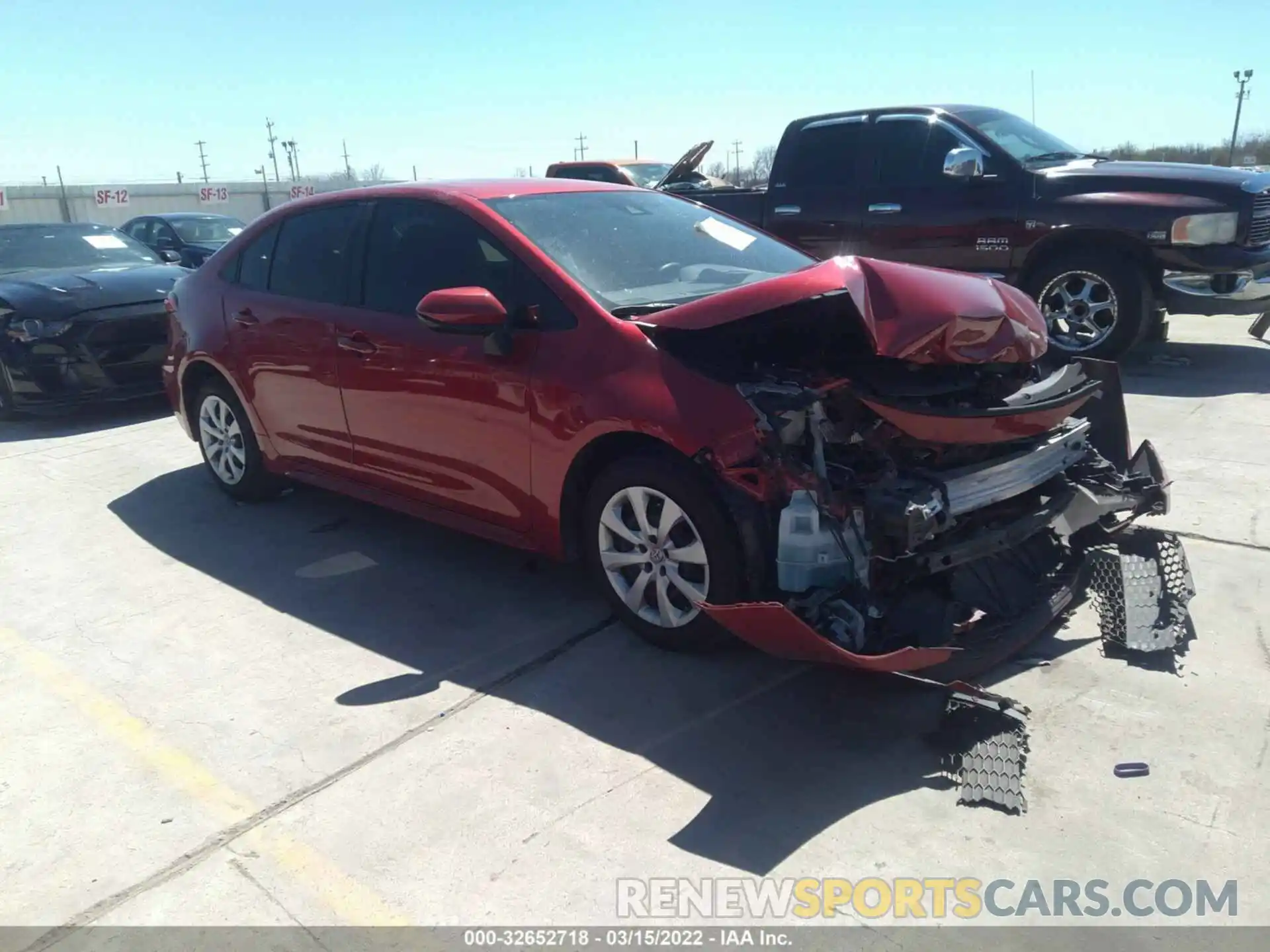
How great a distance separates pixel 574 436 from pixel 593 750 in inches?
46.6

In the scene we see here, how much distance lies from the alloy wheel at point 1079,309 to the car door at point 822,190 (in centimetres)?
175

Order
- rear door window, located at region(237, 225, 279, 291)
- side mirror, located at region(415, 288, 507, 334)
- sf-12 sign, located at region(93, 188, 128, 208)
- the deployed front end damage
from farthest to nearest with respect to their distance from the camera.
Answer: sf-12 sign, located at region(93, 188, 128, 208)
rear door window, located at region(237, 225, 279, 291)
side mirror, located at region(415, 288, 507, 334)
the deployed front end damage

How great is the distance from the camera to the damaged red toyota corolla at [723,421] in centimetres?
328

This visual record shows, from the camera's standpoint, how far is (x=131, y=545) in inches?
208

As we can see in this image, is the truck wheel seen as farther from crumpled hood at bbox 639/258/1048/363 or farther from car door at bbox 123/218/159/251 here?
car door at bbox 123/218/159/251

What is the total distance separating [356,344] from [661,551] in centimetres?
194

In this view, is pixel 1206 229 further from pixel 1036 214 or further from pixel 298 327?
pixel 298 327

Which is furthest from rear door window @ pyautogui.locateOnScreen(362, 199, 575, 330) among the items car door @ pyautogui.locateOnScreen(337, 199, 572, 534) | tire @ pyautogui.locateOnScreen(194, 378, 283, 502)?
tire @ pyautogui.locateOnScreen(194, 378, 283, 502)

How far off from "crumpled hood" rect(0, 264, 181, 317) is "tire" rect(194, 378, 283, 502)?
287 centimetres

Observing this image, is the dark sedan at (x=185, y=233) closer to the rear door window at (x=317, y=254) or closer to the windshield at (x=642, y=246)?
the rear door window at (x=317, y=254)

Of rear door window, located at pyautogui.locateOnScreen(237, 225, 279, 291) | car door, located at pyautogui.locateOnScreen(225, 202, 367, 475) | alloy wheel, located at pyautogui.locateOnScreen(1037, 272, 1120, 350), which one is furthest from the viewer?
alloy wheel, located at pyautogui.locateOnScreen(1037, 272, 1120, 350)

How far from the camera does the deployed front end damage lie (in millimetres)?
3207

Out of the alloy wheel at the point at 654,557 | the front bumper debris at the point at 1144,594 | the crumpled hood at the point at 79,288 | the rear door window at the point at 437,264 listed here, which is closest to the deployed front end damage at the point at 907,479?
the front bumper debris at the point at 1144,594

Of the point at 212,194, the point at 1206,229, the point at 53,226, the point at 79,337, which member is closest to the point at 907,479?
the point at 1206,229
